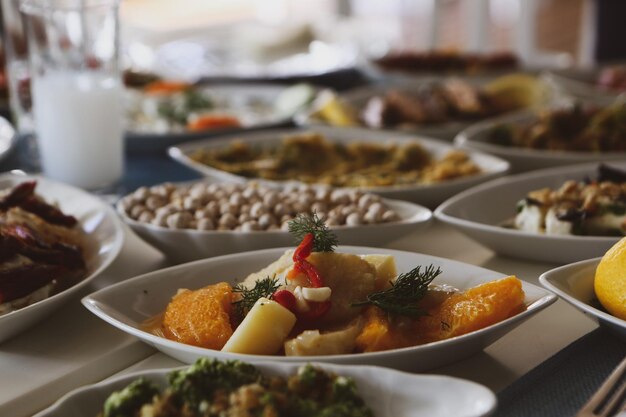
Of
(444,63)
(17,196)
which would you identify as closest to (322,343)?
(17,196)

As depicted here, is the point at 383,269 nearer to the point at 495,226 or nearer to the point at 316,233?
the point at 316,233

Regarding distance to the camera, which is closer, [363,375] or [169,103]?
[363,375]

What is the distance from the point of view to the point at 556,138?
7.45 feet

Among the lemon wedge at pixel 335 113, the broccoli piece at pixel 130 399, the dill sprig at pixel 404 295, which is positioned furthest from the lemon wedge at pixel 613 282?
the lemon wedge at pixel 335 113

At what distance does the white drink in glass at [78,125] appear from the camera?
208 centimetres

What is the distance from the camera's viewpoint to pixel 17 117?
2.23 m

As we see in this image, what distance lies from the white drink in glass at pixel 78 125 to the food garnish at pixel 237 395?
1283mm

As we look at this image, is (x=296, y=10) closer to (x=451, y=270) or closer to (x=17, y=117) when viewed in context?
(x=17, y=117)

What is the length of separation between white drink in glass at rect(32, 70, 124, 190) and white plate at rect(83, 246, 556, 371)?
89 cm

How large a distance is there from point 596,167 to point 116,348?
1.23 m

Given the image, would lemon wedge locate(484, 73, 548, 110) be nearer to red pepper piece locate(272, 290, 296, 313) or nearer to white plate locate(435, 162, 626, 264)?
white plate locate(435, 162, 626, 264)

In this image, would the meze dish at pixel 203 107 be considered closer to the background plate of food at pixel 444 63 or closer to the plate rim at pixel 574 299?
the background plate of food at pixel 444 63

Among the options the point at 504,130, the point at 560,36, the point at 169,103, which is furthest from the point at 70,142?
the point at 560,36

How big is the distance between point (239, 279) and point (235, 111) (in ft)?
5.39
